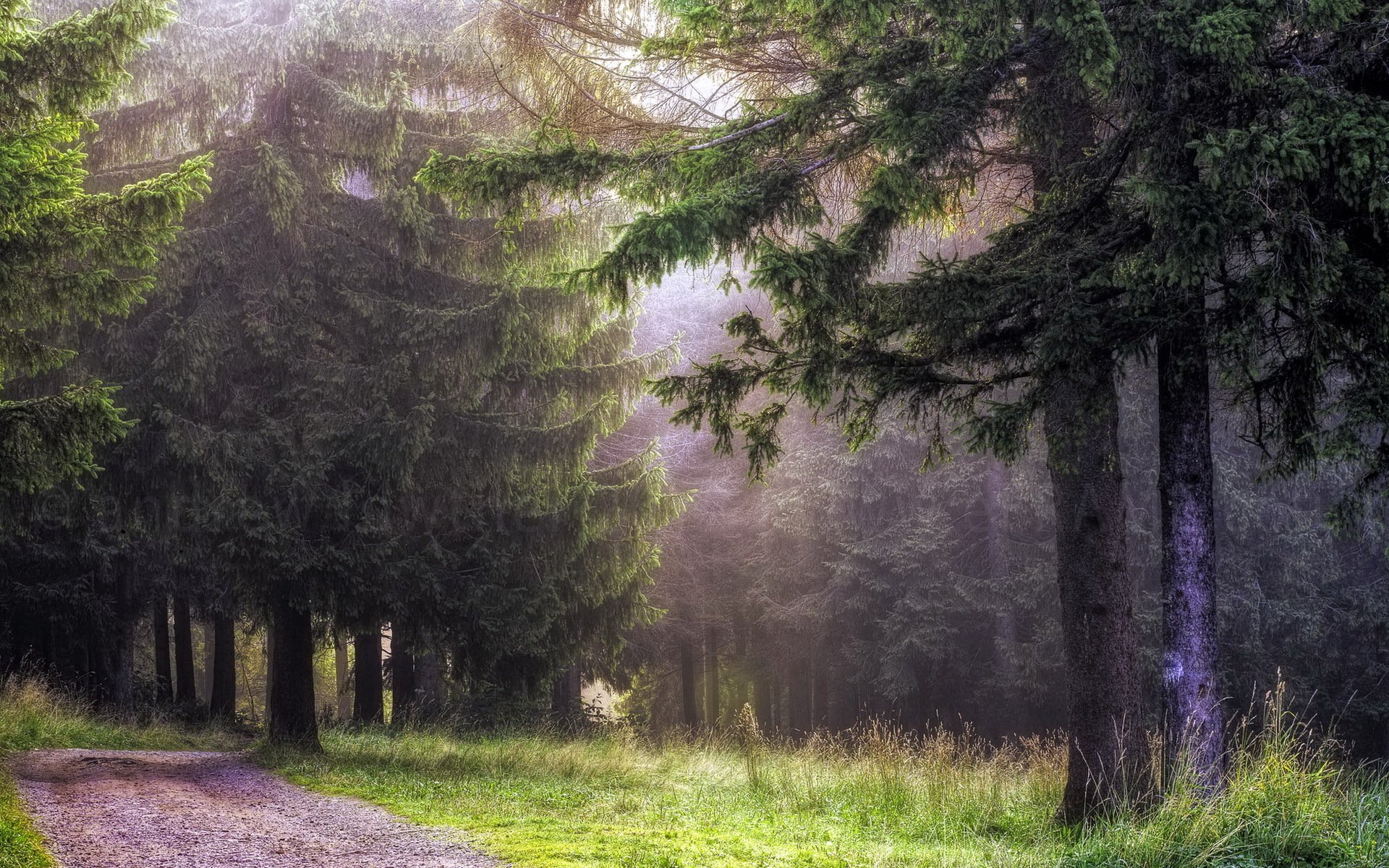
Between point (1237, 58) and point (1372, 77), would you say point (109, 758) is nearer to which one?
point (1237, 58)

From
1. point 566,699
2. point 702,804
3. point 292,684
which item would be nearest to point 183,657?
point 566,699

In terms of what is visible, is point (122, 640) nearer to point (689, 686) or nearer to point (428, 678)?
point (428, 678)

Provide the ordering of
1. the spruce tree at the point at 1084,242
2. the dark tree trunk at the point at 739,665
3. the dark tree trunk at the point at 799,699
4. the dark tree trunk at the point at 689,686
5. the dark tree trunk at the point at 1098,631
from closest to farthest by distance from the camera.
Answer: the spruce tree at the point at 1084,242 → the dark tree trunk at the point at 1098,631 → the dark tree trunk at the point at 689,686 → the dark tree trunk at the point at 739,665 → the dark tree trunk at the point at 799,699

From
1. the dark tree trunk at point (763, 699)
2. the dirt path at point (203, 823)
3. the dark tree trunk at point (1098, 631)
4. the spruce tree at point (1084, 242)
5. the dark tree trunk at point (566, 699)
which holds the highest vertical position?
the spruce tree at point (1084, 242)

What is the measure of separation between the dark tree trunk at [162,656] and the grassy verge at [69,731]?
383 centimetres

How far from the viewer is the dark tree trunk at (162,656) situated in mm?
19578

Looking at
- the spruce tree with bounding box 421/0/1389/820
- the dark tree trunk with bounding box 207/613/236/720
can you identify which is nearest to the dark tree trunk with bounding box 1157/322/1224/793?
the spruce tree with bounding box 421/0/1389/820

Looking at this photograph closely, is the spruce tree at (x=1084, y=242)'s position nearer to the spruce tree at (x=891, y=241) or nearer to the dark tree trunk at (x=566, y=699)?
the spruce tree at (x=891, y=241)

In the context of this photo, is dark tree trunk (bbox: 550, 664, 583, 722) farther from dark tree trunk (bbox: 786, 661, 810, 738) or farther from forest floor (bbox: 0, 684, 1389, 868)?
dark tree trunk (bbox: 786, 661, 810, 738)

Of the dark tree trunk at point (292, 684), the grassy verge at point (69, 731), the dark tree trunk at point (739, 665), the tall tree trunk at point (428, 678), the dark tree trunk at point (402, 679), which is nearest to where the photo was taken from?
the grassy verge at point (69, 731)

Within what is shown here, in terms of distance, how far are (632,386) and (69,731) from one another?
815 centimetres

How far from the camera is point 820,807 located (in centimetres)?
942

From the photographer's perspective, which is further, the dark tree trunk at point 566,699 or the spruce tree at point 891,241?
the dark tree trunk at point 566,699

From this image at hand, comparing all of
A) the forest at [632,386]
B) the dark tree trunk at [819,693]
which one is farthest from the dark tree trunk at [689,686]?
the forest at [632,386]
